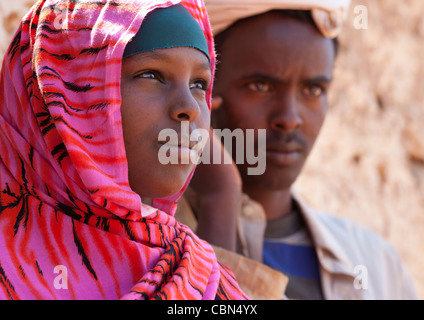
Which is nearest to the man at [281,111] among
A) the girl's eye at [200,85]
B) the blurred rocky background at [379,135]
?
the girl's eye at [200,85]

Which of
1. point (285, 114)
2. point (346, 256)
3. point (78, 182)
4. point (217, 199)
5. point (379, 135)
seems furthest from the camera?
point (379, 135)

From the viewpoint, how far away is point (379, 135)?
18.7 ft

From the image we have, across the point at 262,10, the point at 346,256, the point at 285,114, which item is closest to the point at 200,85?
the point at 285,114

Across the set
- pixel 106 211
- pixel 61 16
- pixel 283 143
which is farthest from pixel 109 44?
pixel 283 143

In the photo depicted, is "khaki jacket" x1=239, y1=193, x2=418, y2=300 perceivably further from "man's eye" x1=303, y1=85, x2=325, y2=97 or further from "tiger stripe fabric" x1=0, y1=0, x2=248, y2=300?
"tiger stripe fabric" x1=0, y1=0, x2=248, y2=300

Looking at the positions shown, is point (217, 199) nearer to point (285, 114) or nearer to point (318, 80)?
point (285, 114)

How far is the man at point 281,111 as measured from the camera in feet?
8.34

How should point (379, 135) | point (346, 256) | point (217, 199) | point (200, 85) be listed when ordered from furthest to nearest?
point (379, 135) < point (346, 256) < point (217, 199) < point (200, 85)

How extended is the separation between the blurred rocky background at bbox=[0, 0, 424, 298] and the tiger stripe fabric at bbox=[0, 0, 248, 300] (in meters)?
3.27

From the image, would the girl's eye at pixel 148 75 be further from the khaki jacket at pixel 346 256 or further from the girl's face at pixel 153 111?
the khaki jacket at pixel 346 256

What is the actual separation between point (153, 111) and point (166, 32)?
20 cm

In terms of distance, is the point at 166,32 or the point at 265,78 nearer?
the point at 166,32

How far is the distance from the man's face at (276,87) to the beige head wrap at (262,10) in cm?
4

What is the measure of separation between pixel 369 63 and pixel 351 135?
846 mm
